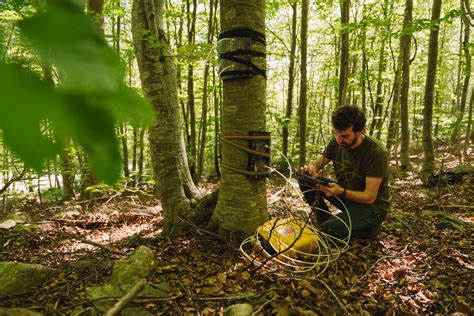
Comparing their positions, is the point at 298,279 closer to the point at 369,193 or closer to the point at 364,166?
the point at 369,193

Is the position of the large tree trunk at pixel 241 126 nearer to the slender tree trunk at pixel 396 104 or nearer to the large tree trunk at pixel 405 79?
the slender tree trunk at pixel 396 104

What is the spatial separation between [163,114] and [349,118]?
6.72 ft

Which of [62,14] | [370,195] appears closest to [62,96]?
[62,14]

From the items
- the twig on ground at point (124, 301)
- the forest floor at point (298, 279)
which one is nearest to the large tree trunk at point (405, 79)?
the forest floor at point (298, 279)

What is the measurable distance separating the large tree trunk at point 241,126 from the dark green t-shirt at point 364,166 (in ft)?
3.75

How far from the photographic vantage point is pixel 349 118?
8.91 ft

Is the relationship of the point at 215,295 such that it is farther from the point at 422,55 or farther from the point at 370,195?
the point at 422,55

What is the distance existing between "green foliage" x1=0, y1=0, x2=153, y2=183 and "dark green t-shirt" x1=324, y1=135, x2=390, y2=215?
280 cm

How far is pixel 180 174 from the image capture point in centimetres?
312

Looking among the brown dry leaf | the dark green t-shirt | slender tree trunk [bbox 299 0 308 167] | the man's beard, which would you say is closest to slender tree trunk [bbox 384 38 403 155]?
slender tree trunk [bbox 299 0 308 167]

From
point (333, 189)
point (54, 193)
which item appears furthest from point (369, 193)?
point (54, 193)

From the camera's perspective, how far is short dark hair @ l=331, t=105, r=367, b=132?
2707 mm

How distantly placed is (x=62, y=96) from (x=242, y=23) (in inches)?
88.5

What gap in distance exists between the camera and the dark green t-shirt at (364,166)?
2691 mm
